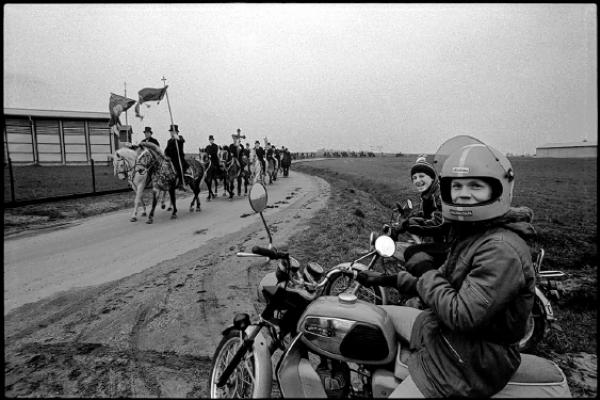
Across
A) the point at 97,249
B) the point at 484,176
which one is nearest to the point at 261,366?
the point at 484,176

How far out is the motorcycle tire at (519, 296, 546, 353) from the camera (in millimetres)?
3168

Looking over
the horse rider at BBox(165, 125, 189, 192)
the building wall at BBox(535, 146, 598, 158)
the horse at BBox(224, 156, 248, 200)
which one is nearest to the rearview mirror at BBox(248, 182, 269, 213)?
the horse rider at BBox(165, 125, 189, 192)

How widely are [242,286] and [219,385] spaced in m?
2.61

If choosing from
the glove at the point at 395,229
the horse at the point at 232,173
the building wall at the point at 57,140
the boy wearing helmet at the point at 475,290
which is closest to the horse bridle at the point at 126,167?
the horse at the point at 232,173

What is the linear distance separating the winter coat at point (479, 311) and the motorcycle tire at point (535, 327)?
6.42 feet

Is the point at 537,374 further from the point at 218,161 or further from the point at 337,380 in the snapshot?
the point at 218,161

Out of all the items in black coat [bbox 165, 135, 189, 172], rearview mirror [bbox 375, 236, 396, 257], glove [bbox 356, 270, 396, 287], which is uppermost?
black coat [bbox 165, 135, 189, 172]

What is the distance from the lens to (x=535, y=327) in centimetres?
321

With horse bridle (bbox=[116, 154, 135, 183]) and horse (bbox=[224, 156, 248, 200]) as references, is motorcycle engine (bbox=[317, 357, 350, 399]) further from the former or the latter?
horse (bbox=[224, 156, 248, 200])

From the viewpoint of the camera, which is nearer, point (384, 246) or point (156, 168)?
point (384, 246)

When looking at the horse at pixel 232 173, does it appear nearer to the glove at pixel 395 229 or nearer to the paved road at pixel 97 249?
the paved road at pixel 97 249

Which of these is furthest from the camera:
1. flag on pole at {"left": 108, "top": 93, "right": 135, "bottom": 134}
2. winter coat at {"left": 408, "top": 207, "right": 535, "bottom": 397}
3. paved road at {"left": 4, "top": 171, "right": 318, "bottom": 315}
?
flag on pole at {"left": 108, "top": 93, "right": 135, "bottom": 134}

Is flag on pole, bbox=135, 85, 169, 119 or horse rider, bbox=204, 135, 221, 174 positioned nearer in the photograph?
flag on pole, bbox=135, 85, 169, 119

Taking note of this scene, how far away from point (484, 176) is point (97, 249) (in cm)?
723
